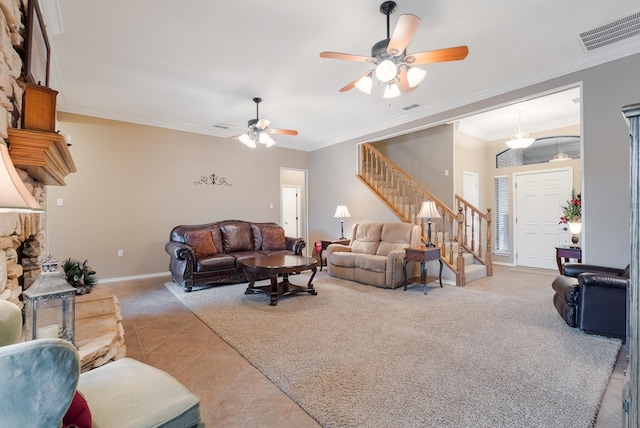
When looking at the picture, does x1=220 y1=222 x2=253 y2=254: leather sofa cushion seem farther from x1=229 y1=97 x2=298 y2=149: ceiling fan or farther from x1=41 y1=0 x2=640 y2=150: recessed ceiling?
x1=41 y1=0 x2=640 y2=150: recessed ceiling

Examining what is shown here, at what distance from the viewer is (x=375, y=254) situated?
5.15m

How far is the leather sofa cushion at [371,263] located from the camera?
4535mm

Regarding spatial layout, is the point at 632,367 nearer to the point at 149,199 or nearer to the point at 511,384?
the point at 511,384

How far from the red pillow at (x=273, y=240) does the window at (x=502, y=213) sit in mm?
4862

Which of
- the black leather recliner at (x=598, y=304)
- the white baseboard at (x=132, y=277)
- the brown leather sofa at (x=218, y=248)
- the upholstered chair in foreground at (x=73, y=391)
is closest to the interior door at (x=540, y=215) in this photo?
the black leather recliner at (x=598, y=304)

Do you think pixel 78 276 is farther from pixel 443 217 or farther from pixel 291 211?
pixel 291 211

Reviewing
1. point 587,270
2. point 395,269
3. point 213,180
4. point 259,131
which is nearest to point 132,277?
point 213,180

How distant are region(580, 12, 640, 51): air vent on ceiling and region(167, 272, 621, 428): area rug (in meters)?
2.89

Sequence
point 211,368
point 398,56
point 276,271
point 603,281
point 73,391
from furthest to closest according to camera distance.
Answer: point 276,271
point 603,281
point 398,56
point 211,368
point 73,391

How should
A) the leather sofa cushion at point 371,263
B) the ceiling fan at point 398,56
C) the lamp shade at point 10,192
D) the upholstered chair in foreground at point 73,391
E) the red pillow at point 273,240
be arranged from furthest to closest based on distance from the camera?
the red pillow at point 273,240, the leather sofa cushion at point 371,263, the ceiling fan at point 398,56, the lamp shade at point 10,192, the upholstered chair in foreground at point 73,391

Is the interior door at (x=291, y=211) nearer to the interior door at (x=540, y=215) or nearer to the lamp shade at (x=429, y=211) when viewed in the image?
the lamp shade at (x=429, y=211)

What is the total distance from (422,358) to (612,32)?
142 inches

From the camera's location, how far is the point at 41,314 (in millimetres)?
1478

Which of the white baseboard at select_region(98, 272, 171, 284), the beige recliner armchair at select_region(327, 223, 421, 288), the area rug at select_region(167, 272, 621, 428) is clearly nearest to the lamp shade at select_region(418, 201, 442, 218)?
the beige recliner armchair at select_region(327, 223, 421, 288)
